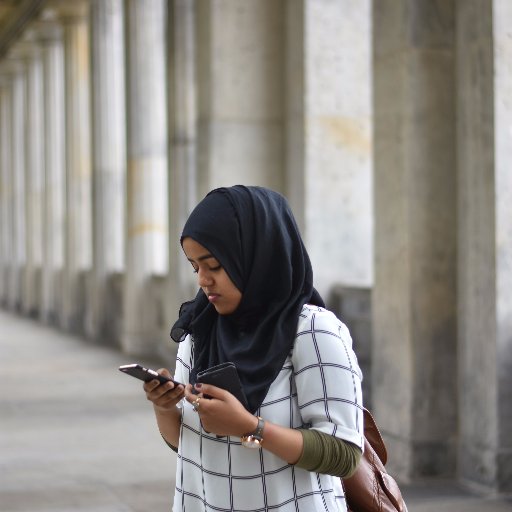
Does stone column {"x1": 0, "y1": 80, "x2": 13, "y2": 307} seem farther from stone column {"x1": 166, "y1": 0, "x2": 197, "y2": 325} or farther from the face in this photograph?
the face

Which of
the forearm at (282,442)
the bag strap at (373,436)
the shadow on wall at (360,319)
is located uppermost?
the forearm at (282,442)

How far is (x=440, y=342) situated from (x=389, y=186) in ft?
3.25

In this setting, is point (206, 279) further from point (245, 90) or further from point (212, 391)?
point (245, 90)

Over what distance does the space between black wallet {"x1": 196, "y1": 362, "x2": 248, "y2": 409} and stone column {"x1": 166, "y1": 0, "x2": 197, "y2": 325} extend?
415 inches

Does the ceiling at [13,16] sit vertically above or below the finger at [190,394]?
above

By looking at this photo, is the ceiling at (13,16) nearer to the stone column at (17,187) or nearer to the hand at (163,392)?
the stone column at (17,187)

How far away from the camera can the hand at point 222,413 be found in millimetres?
Result: 2234

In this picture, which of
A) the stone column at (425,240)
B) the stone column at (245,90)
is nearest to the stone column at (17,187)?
the stone column at (245,90)

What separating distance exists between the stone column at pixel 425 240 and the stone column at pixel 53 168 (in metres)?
16.7

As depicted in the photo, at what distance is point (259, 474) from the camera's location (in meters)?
2.37

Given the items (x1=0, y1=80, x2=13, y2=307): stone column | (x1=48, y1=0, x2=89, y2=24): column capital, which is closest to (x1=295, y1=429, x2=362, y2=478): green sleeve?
(x1=48, y1=0, x2=89, y2=24): column capital

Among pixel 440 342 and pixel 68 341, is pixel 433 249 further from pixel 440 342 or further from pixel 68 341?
pixel 68 341

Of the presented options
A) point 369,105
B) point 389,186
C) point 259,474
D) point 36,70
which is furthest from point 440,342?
point 36,70

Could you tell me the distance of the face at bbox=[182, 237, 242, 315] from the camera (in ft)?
7.66
